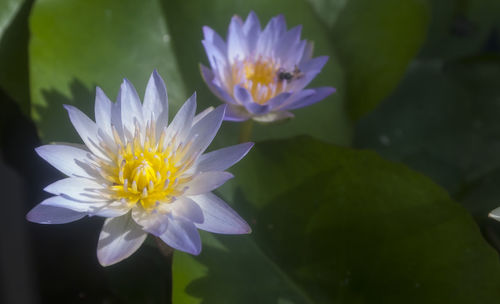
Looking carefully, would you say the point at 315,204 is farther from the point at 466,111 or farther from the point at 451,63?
the point at 451,63

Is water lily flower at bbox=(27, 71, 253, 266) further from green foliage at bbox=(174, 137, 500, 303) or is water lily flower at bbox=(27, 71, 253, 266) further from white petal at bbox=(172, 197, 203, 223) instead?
green foliage at bbox=(174, 137, 500, 303)

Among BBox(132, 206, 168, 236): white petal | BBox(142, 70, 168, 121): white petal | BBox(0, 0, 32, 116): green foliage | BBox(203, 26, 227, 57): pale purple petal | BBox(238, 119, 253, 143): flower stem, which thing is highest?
BBox(0, 0, 32, 116): green foliage

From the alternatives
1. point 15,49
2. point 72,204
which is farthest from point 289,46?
point 15,49

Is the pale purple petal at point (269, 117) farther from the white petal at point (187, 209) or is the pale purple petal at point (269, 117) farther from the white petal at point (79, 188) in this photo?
the white petal at point (79, 188)

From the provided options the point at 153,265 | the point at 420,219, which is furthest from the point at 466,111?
the point at 153,265

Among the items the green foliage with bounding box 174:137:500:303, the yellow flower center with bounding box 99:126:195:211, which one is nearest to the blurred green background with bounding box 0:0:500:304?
the green foliage with bounding box 174:137:500:303

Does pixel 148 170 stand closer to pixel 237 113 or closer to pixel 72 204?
pixel 72 204
